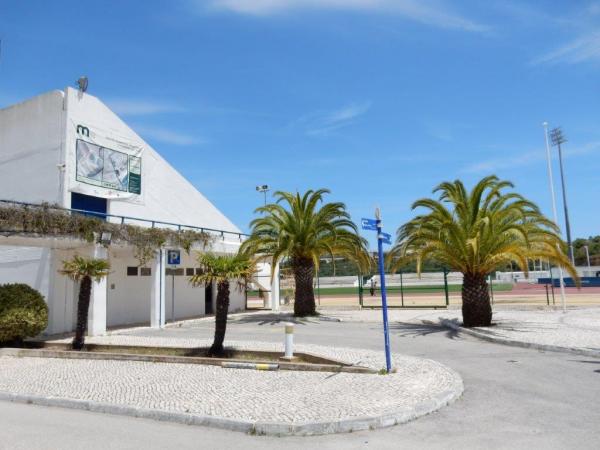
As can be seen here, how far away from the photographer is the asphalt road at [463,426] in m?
5.94

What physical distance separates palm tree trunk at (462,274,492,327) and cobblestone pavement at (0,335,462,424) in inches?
265

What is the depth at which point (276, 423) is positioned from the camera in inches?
256

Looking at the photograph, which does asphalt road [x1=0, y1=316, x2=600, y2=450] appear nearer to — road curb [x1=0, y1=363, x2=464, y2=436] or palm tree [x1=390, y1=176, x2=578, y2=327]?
road curb [x1=0, y1=363, x2=464, y2=436]

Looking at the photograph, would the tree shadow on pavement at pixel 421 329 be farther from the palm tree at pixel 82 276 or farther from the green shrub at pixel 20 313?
the green shrub at pixel 20 313

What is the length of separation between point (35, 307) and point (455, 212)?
14087 mm

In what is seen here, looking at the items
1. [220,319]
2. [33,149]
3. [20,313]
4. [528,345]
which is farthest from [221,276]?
[33,149]

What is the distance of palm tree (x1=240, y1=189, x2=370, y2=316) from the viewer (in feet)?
75.7

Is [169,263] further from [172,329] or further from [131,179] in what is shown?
[131,179]

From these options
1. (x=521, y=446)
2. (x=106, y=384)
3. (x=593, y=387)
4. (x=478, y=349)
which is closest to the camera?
(x=521, y=446)

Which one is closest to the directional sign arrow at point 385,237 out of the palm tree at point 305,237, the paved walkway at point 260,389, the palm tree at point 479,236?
the paved walkway at point 260,389

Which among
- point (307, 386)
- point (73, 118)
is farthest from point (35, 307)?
point (307, 386)

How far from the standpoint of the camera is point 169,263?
22.0 m

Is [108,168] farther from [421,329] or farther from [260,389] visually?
[260,389]

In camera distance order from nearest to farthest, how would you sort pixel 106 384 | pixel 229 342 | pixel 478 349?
pixel 106 384 → pixel 478 349 → pixel 229 342
